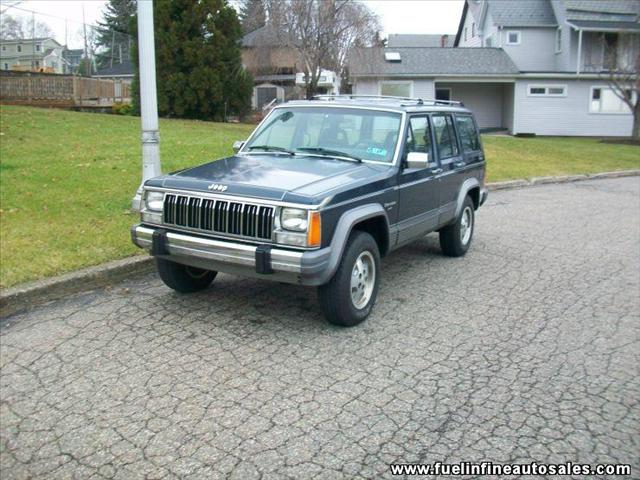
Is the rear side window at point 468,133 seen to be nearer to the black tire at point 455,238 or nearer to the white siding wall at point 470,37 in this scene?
the black tire at point 455,238

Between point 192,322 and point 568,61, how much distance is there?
3294cm

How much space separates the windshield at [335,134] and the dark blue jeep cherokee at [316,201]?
0.01m

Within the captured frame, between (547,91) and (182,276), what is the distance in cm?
3162

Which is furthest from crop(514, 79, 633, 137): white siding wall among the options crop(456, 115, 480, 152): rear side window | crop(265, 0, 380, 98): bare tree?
crop(456, 115, 480, 152): rear side window

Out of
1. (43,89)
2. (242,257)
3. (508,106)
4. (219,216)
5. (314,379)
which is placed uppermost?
(43,89)

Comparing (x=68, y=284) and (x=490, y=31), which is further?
(x=490, y=31)

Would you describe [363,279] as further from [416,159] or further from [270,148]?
[270,148]

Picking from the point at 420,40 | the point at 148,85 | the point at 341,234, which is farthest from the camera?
the point at 420,40

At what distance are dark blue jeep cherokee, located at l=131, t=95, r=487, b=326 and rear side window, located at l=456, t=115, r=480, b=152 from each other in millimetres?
661

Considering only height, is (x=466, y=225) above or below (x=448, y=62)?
below

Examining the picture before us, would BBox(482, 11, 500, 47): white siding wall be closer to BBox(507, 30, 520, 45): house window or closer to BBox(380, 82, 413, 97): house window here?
BBox(507, 30, 520, 45): house window

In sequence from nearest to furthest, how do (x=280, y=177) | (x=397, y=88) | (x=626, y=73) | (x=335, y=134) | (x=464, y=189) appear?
(x=280, y=177)
(x=335, y=134)
(x=464, y=189)
(x=626, y=73)
(x=397, y=88)

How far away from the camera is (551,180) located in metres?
15.9

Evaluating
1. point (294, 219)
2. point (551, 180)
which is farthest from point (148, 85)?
point (551, 180)
